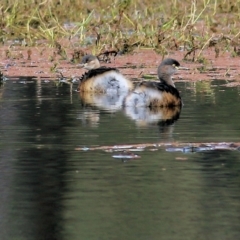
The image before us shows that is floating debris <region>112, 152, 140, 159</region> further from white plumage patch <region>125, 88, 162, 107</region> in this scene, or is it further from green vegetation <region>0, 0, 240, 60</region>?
green vegetation <region>0, 0, 240, 60</region>

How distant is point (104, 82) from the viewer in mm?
12961

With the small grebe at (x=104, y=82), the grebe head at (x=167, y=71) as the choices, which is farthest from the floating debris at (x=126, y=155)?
the small grebe at (x=104, y=82)

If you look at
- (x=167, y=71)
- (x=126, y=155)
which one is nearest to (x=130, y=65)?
(x=167, y=71)

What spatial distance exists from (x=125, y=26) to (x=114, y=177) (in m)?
12.8

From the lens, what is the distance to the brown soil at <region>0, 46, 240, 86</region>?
14.6m

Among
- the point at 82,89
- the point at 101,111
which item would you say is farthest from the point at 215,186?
the point at 82,89

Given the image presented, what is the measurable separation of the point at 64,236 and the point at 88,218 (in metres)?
0.39

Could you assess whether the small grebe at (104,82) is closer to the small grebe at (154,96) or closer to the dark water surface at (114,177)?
the small grebe at (154,96)

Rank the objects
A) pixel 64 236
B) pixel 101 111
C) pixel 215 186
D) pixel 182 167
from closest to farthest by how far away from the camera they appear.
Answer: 1. pixel 64 236
2. pixel 215 186
3. pixel 182 167
4. pixel 101 111

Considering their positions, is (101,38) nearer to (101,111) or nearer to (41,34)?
(41,34)

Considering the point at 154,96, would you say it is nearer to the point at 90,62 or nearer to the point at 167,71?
the point at 167,71

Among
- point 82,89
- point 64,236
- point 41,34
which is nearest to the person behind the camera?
point 64,236

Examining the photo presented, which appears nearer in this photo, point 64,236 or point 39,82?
point 64,236

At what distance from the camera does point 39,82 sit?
13.9 m
